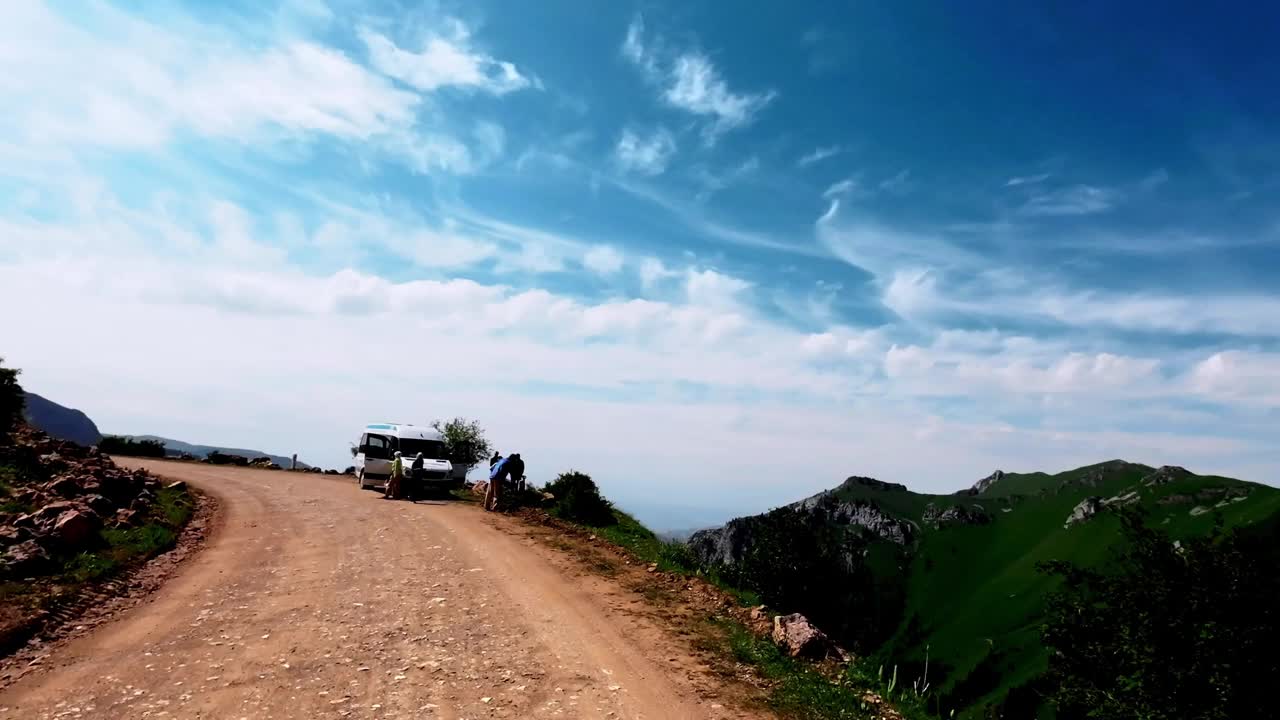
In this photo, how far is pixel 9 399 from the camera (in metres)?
29.6

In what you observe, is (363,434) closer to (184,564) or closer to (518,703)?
(184,564)

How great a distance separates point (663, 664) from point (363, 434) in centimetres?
2760

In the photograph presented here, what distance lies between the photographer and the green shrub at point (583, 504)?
24.3 m

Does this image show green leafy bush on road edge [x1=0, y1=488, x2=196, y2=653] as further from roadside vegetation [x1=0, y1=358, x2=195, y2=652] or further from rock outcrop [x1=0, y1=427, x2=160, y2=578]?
rock outcrop [x1=0, y1=427, x2=160, y2=578]

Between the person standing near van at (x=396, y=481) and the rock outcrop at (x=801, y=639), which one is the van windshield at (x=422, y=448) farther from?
the rock outcrop at (x=801, y=639)

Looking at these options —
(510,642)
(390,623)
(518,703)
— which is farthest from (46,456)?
(518,703)

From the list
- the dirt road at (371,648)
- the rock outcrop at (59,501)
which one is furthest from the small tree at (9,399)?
the dirt road at (371,648)

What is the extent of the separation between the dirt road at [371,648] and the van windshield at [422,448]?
43.4 ft

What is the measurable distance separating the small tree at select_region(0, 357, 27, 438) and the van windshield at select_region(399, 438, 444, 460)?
1781cm

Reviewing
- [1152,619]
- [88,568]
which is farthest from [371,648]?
[1152,619]

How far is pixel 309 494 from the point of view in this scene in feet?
95.3

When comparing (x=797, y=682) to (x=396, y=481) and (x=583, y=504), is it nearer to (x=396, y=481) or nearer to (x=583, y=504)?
(x=583, y=504)

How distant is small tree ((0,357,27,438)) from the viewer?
95.1 feet

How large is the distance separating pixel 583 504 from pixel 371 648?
1493cm
